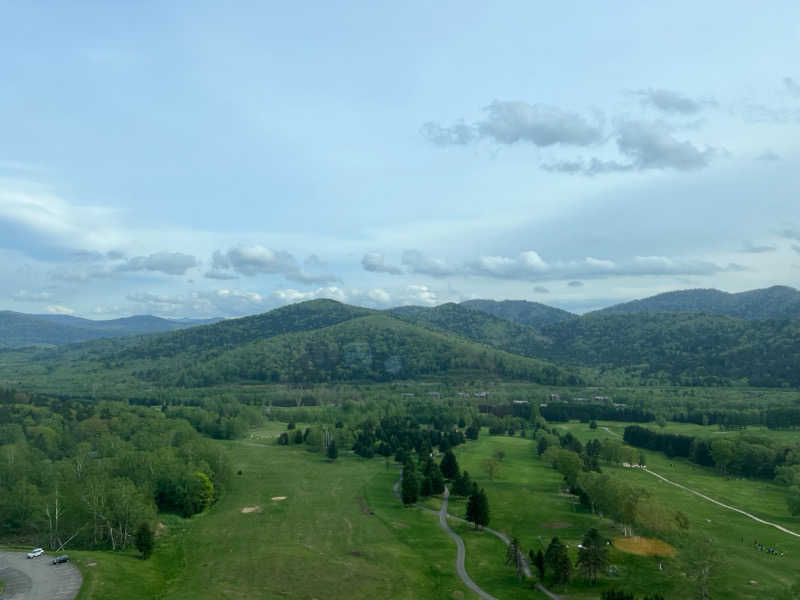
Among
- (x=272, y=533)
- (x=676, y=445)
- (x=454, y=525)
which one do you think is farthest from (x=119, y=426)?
(x=676, y=445)

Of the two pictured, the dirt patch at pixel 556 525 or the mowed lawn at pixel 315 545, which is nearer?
the mowed lawn at pixel 315 545

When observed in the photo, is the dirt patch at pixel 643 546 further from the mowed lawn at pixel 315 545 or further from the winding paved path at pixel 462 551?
the mowed lawn at pixel 315 545

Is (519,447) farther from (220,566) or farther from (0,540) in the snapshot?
(0,540)

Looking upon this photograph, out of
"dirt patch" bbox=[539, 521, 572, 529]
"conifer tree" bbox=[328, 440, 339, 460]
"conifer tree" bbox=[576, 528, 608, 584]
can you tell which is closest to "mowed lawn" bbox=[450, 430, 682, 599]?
"dirt patch" bbox=[539, 521, 572, 529]

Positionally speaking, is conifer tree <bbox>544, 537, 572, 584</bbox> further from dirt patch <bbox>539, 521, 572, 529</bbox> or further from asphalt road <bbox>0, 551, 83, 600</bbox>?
asphalt road <bbox>0, 551, 83, 600</bbox>

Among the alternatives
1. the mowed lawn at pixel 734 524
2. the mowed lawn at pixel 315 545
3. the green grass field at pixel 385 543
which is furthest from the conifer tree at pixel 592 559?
the mowed lawn at pixel 315 545

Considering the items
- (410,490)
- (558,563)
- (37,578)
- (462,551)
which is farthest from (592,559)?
(37,578)
